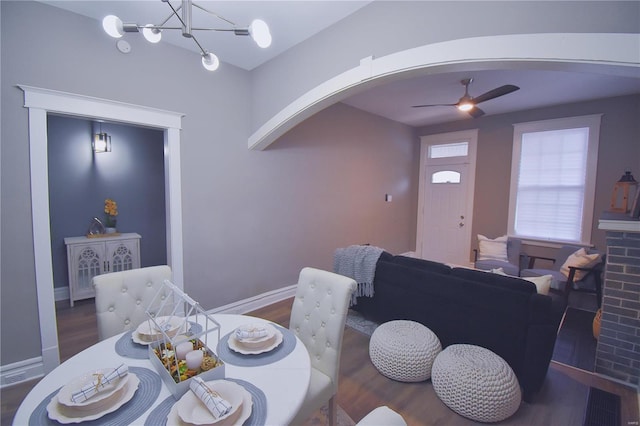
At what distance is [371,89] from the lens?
3.79 m

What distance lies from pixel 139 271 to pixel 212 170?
1.46 meters

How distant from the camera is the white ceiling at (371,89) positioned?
213cm

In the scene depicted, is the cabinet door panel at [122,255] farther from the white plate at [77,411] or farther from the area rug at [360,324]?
the white plate at [77,411]

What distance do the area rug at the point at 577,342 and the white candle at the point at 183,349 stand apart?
3.08 metres

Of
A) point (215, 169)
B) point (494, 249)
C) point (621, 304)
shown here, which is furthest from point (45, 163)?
point (494, 249)

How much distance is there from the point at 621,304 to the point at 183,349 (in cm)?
308

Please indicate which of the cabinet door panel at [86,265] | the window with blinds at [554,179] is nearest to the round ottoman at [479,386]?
the window with blinds at [554,179]

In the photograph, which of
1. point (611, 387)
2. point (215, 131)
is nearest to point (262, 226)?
point (215, 131)

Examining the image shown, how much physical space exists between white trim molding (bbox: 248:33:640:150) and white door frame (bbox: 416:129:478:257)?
3.91m

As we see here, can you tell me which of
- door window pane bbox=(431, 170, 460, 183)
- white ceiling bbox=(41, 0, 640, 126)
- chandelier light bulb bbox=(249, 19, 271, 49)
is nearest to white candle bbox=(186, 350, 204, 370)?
chandelier light bulb bbox=(249, 19, 271, 49)

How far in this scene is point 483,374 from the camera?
5.91 ft

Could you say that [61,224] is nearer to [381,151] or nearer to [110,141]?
[110,141]

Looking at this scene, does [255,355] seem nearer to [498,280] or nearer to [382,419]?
[382,419]

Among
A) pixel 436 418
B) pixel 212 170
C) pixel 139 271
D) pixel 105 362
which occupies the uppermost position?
pixel 212 170
